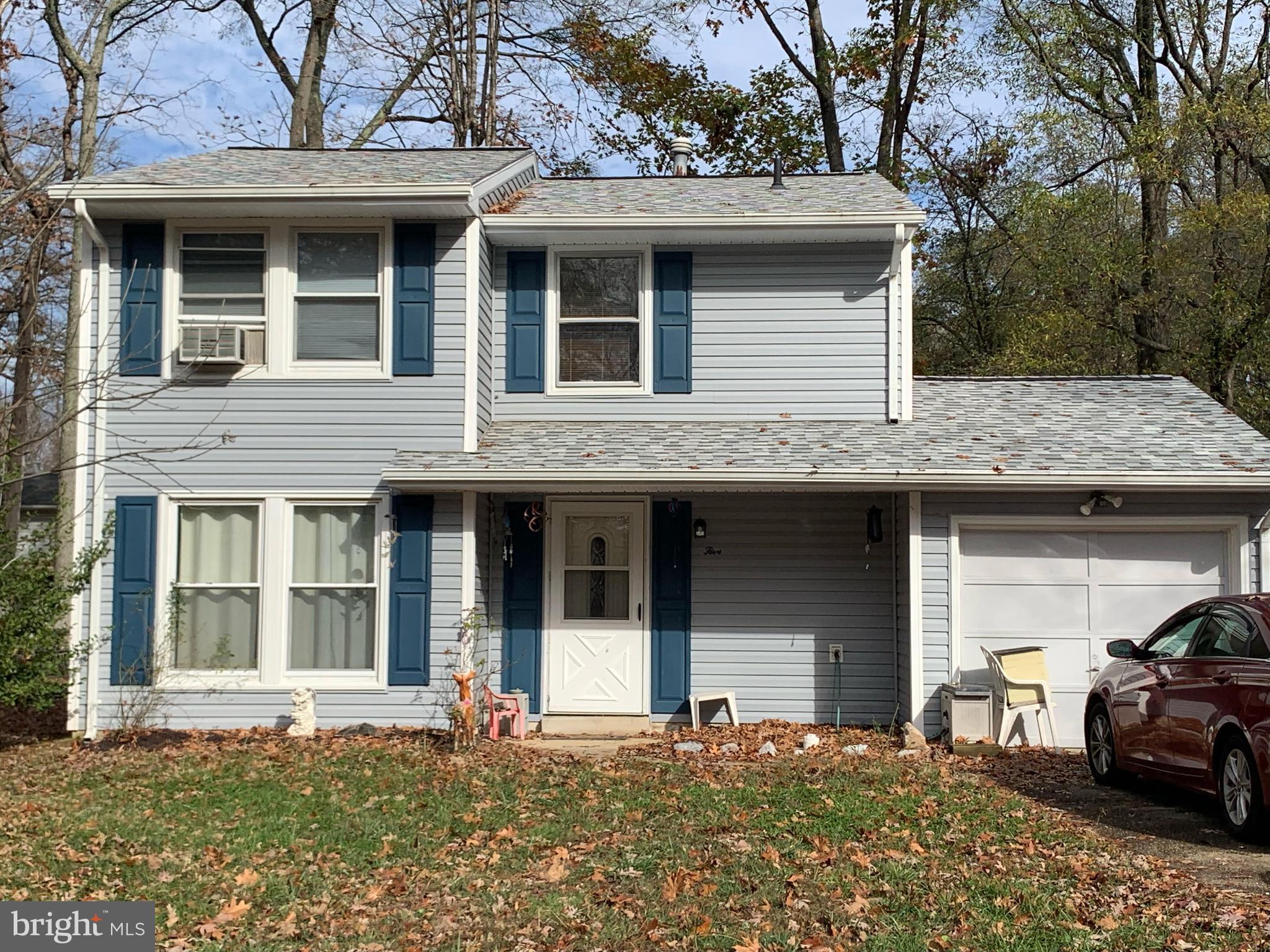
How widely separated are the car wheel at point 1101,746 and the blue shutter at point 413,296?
657cm

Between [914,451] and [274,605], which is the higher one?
[914,451]

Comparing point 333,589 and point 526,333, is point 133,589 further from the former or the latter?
point 526,333

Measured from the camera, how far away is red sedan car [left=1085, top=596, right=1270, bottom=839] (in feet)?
22.7

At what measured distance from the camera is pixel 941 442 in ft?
38.5

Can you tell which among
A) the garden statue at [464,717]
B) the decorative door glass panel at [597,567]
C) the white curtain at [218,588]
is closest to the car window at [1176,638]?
the decorative door glass panel at [597,567]

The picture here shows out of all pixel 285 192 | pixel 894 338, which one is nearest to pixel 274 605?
pixel 285 192

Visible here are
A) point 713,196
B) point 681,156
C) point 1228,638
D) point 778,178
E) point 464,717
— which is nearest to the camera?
point 1228,638

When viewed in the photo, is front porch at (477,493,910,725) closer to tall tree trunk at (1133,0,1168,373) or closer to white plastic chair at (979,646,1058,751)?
white plastic chair at (979,646,1058,751)

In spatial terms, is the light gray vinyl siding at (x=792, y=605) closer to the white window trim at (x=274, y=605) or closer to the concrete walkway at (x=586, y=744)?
the concrete walkway at (x=586, y=744)

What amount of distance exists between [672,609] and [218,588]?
14.5 ft

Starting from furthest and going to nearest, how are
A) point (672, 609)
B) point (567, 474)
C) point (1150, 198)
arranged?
1. point (1150, 198)
2. point (672, 609)
3. point (567, 474)

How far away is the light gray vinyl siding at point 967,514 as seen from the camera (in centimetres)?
1112

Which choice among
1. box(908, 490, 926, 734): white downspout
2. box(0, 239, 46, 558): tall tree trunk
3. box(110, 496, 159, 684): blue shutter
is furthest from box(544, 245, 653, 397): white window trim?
box(0, 239, 46, 558): tall tree trunk

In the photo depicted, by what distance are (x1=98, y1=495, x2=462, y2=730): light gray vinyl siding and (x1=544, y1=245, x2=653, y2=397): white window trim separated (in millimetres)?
2299
